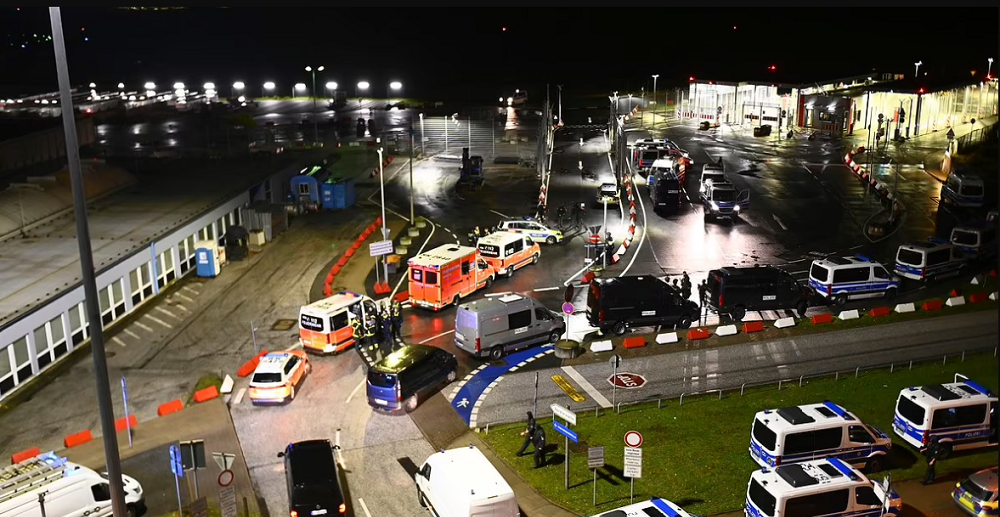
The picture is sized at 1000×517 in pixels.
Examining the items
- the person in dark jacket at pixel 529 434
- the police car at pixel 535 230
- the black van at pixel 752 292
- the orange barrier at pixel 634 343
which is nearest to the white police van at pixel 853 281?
the black van at pixel 752 292

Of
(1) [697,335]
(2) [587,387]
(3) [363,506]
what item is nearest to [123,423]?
(3) [363,506]

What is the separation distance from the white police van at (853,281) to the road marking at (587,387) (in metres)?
11.6

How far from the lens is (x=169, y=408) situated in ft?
84.1

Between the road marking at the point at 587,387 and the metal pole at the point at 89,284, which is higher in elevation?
the metal pole at the point at 89,284

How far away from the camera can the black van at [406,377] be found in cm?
2483

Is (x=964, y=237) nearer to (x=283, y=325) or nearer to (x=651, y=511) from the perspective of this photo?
(x=651, y=511)

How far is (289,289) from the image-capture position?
36.5 metres

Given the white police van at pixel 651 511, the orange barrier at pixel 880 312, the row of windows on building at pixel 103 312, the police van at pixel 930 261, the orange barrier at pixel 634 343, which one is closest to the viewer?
the white police van at pixel 651 511

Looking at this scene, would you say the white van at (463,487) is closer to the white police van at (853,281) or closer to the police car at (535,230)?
the white police van at (853,281)

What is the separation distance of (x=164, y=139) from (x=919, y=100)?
66.4 metres

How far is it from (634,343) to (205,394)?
47.0 feet

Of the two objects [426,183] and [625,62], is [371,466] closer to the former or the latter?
[426,183]

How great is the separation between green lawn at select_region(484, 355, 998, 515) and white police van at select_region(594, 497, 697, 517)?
1.77 metres

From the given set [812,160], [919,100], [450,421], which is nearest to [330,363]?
[450,421]
